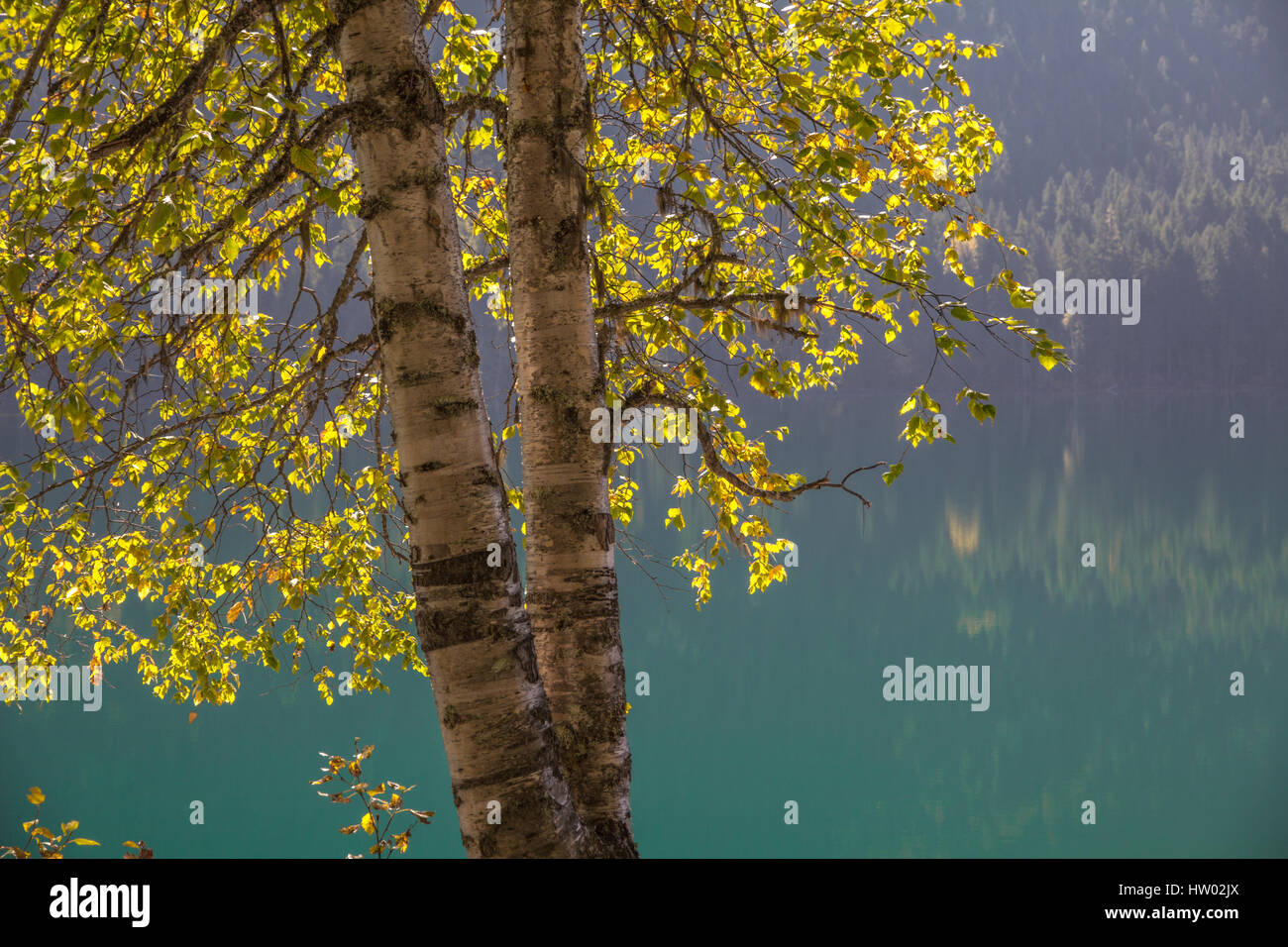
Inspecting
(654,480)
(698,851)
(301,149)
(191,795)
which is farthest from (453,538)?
(654,480)

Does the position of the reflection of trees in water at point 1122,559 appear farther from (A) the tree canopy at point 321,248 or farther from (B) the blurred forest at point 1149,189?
(A) the tree canopy at point 321,248

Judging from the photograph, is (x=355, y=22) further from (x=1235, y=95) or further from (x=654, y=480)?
(x=1235, y=95)

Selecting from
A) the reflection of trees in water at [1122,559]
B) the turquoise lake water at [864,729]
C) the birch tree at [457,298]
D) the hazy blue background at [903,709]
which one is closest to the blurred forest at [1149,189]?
the reflection of trees in water at [1122,559]

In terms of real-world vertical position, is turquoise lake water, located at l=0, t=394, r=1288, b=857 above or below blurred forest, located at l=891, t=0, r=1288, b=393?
below

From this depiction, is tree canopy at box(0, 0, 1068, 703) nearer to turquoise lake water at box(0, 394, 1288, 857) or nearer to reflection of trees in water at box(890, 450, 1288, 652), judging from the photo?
turquoise lake water at box(0, 394, 1288, 857)

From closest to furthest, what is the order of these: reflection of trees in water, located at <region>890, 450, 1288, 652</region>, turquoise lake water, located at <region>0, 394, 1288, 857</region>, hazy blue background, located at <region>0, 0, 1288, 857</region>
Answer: turquoise lake water, located at <region>0, 394, 1288, 857</region> < hazy blue background, located at <region>0, 0, 1288, 857</region> < reflection of trees in water, located at <region>890, 450, 1288, 652</region>

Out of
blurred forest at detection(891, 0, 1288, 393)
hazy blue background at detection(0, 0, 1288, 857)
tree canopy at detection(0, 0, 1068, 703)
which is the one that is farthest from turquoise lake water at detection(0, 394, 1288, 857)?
blurred forest at detection(891, 0, 1288, 393)

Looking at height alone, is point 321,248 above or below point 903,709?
above

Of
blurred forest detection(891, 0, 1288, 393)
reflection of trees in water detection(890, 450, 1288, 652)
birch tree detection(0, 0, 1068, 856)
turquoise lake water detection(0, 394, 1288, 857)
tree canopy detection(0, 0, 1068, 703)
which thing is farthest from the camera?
blurred forest detection(891, 0, 1288, 393)

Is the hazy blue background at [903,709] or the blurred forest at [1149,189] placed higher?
the blurred forest at [1149,189]

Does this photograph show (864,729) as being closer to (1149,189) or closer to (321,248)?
(321,248)

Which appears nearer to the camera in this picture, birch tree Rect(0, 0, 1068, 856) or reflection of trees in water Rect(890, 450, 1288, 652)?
birch tree Rect(0, 0, 1068, 856)

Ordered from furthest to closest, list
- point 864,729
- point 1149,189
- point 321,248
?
point 1149,189 → point 864,729 → point 321,248

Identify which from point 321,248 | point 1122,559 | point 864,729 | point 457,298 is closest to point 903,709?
point 864,729
